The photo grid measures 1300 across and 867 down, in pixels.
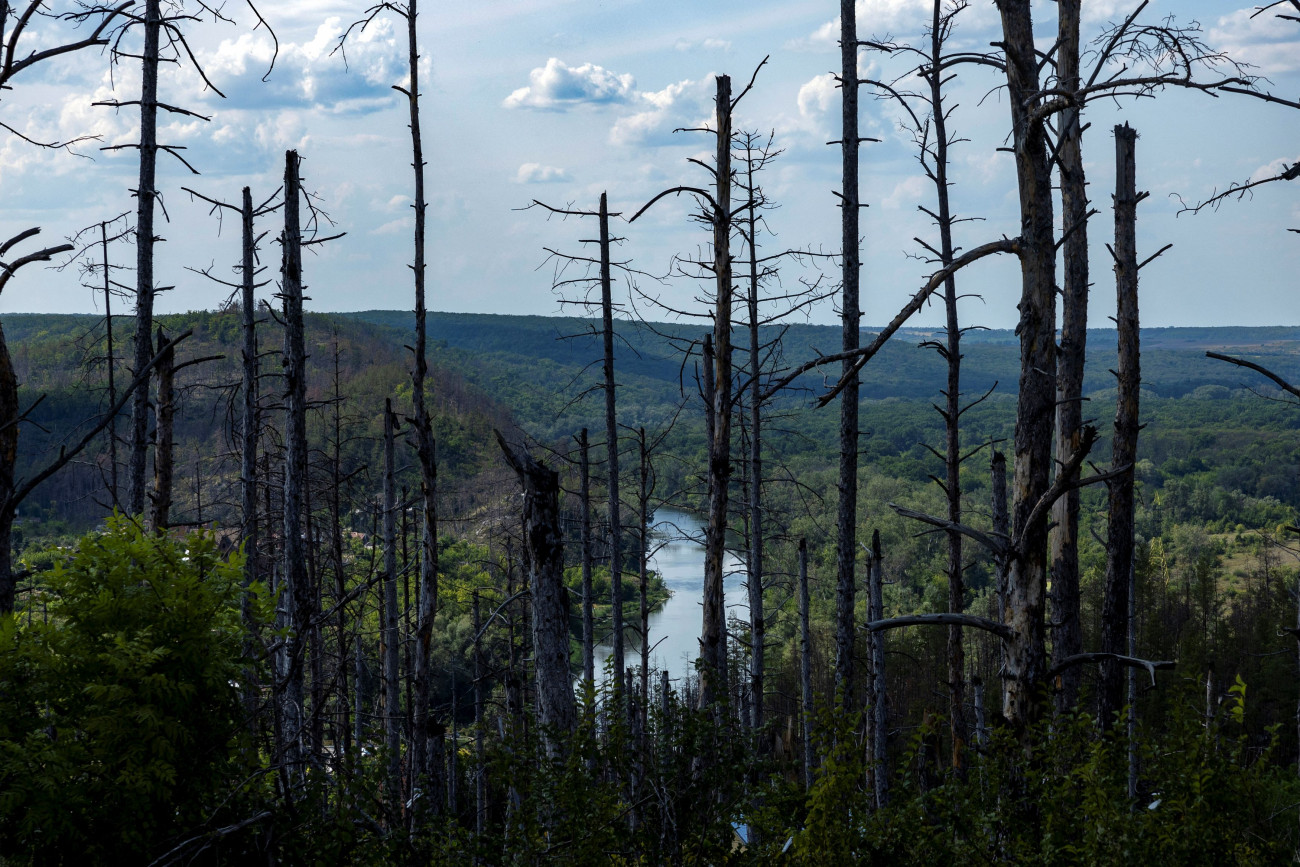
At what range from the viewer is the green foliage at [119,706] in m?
3.63

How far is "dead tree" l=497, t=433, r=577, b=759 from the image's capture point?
5.58 metres

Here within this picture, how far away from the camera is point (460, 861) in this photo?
4309mm

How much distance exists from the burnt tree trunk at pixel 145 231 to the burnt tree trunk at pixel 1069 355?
26.4 ft

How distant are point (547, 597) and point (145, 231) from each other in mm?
5668

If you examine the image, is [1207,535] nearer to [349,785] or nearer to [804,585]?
[804,585]

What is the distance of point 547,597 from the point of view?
5.59 m

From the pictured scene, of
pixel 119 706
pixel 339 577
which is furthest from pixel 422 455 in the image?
pixel 119 706

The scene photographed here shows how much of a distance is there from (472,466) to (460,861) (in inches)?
1889

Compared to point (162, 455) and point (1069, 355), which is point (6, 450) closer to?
point (162, 455)

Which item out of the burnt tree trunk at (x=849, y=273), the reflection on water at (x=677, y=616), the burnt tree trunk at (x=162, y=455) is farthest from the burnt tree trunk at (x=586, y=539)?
the reflection on water at (x=677, y=616)

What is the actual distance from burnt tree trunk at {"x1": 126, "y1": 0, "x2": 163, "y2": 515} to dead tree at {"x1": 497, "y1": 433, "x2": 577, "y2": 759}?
4.43 m

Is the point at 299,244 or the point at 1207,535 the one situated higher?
the point at 299,244

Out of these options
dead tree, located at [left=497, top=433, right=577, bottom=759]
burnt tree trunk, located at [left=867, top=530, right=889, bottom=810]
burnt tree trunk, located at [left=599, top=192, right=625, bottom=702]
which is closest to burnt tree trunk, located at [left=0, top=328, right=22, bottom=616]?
dead tree, located at [left=497, top=433, right=577, bottom=759]

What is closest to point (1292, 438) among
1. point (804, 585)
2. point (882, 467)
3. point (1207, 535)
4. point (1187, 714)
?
point (1207, 535)
